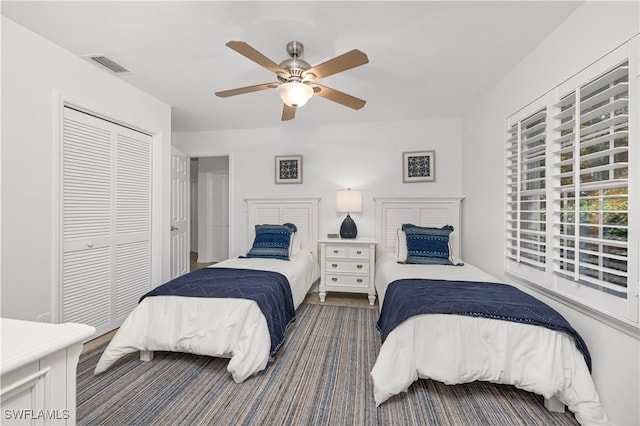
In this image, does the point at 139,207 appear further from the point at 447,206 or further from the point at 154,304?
the point at 447,206

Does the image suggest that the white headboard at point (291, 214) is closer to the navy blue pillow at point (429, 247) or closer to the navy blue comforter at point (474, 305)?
the navy blue pillow at point (429, 247)

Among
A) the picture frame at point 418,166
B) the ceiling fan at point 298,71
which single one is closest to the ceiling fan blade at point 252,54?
the ceiling fan at point 298,71

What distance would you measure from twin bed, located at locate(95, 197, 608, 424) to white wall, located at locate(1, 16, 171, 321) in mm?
708

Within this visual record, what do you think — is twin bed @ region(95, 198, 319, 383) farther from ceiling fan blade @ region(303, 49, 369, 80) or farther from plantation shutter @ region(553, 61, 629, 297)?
plantation shutter @ region(553, 61, 629, 297)

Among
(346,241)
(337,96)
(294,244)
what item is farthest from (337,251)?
(337,96)

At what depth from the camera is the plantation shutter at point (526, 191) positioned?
2137 mm

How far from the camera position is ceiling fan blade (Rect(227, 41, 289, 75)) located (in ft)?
5.23

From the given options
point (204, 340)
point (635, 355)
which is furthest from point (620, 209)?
point (204, 340)

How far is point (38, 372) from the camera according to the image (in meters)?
0.71

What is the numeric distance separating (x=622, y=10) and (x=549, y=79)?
576 millimetres

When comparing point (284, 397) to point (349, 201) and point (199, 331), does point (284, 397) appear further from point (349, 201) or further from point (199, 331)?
point (349, 201)

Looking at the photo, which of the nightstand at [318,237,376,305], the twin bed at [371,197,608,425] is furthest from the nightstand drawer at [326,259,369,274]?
the twin bed at [371,197,608,425]

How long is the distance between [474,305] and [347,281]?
74.6 inches

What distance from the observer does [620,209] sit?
4.91 ft
